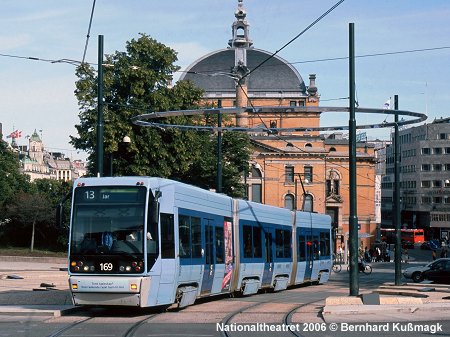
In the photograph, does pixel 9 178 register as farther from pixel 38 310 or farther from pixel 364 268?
pixel 38 310

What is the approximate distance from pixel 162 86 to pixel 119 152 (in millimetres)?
4814

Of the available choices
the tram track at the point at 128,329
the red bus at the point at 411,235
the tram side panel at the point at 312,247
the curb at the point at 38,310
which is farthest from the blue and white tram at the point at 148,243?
the red bus at the point at 411,235

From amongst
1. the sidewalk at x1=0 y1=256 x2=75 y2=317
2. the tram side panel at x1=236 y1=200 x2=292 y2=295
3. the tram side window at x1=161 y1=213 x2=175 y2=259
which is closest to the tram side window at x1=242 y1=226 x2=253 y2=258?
the tram side panel at x1=236 y1=200 x2=292 y2=295

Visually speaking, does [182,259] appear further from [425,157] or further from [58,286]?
[425,157]

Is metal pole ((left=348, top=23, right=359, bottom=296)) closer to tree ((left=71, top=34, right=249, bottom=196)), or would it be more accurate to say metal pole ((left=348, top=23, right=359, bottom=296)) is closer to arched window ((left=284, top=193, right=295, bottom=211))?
tree ((left=71, top=34, right=249, bottom=196))

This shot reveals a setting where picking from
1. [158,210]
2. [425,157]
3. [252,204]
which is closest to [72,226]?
[158,210]

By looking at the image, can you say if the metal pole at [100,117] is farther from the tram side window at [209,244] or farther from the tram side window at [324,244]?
the tram side window at [324,244]

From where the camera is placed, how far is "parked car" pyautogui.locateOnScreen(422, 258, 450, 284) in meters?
42.4

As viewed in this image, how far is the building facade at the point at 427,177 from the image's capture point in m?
130

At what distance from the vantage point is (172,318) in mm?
19938

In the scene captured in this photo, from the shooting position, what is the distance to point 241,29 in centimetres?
12306

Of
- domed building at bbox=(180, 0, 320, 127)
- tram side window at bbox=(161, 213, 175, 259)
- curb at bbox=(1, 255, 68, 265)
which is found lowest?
curb at bbox=(1, 255, 68, 265)

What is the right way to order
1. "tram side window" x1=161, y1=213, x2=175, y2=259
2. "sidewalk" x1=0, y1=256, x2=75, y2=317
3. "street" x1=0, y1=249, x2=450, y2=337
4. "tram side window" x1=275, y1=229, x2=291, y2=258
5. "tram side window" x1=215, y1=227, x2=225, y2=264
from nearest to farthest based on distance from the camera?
"street" x1=0, y1=249, x2=450, y2=337
"tram side window" x1=161, y1=213, x2=175, y2=259
"sidewalk" x1=0, y1=256, x2=75, y2=317
"tram side window" x1=215, y1=227, x2=225, y2=264
"tram side window" x1=275, y1=229, x2=291, y2=258

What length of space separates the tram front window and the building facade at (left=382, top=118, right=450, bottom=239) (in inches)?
4211
